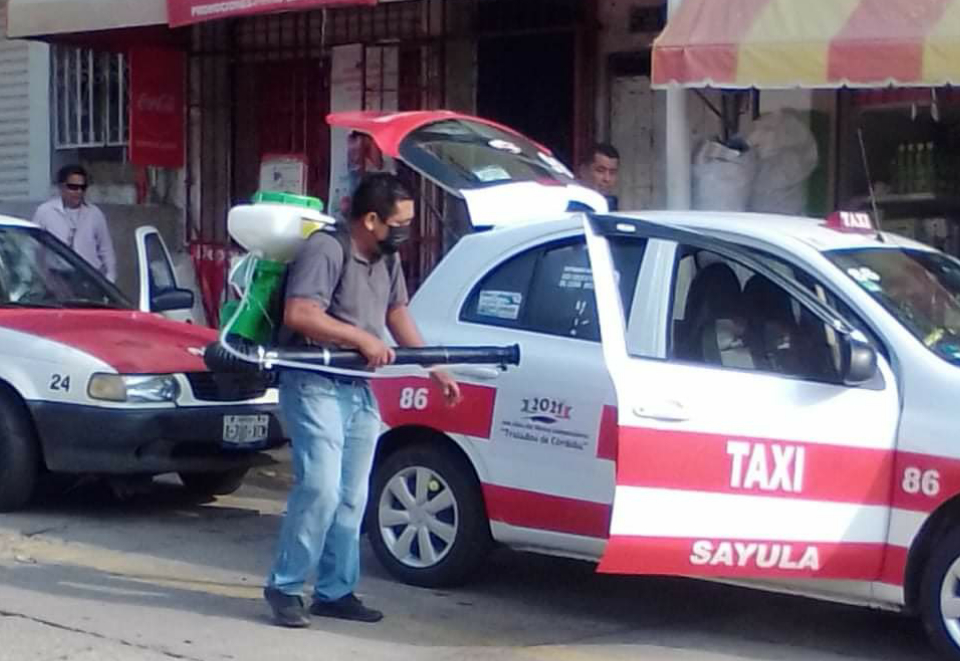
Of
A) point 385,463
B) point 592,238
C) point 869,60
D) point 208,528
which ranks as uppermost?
point 869,60

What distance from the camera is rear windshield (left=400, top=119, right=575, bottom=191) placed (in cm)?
823

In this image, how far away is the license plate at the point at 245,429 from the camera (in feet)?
30.7

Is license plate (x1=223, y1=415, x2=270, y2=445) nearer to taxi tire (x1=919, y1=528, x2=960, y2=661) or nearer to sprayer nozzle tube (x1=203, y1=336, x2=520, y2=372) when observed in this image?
sprayer nozzle tube (x1=203, y1=336, x2=520, y2=372)

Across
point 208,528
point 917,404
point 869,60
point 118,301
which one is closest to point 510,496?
point 917,404

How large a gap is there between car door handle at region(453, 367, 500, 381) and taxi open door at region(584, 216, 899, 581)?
0.97 meters

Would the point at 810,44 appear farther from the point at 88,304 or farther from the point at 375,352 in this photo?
the point at 88,304

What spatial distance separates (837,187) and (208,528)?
4917 millimetres

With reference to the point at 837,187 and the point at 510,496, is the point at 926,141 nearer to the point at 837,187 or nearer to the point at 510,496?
the point at 837,187

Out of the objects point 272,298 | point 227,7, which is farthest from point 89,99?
point 272,298

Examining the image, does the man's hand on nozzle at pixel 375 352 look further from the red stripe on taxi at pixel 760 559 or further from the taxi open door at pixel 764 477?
the red stripe on taxi at pixel 760 559

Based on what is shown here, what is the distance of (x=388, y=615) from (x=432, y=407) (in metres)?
0.94

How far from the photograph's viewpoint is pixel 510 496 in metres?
7.48

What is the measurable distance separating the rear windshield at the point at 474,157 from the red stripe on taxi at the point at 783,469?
6.86 ft

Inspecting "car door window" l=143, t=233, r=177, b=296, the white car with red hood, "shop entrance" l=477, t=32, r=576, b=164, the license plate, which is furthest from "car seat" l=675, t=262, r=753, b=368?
"shop entrance" l=477, t=32, r=576, b=164
